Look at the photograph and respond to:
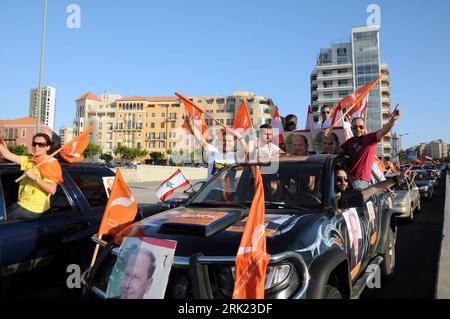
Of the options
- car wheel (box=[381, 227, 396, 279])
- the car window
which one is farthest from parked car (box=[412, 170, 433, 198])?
the car window

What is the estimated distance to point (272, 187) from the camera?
364cm

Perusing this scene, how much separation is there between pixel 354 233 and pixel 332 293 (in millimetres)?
1013

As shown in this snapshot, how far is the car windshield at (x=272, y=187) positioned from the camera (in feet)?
11.0

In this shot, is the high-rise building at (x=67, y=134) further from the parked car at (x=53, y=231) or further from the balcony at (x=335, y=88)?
the balcony at (x=335, y=88)

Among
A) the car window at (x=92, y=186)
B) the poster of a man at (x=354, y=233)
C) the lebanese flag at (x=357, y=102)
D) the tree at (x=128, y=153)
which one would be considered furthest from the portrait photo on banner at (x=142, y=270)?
the tree at (x=128, y=153)

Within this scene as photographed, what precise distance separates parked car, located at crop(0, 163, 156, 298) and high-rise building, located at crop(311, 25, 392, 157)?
76.2 m

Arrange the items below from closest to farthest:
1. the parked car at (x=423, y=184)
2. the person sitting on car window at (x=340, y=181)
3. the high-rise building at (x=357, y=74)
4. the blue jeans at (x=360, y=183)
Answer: the person sitting on car window at (x=340, y=181) → the blue jeans at (x=360, y=183) → the parked car at (x=423, y=184) → the high-rise building at (x=357, y=74)

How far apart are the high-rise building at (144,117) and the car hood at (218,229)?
9862 centimetres

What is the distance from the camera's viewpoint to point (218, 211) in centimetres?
315

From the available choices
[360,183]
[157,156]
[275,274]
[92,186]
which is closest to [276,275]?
[275,274]

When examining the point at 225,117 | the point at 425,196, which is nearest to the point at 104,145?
the point at 225,117

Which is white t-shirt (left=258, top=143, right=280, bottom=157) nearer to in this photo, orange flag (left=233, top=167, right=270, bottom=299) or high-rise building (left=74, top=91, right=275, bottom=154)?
orange flag (left=233, top=167, right=270, bottom=299)

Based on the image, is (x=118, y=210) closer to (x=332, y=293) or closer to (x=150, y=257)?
(x=150, y=257)
